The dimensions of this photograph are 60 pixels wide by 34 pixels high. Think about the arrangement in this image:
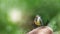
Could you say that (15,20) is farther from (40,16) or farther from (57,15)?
(57,15)

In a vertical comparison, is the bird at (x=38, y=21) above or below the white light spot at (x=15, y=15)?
below

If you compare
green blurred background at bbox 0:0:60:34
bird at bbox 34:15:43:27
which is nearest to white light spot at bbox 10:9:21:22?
green blurred background at bbox 0:0:60:34

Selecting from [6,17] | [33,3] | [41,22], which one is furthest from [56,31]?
[6,17]

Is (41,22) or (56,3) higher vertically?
(56,3)

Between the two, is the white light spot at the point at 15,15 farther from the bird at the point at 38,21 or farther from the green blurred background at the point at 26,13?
the bird at the point at 38,21

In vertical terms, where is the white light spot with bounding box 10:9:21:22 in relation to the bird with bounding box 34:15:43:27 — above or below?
above

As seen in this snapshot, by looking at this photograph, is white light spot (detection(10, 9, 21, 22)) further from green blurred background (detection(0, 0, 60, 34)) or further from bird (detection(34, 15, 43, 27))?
bird (detection(34, 15, 43, 27))

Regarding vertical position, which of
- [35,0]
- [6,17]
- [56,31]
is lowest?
[56,31]

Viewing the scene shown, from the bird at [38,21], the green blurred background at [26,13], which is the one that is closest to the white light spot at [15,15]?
the green blurred background at [26,13]
